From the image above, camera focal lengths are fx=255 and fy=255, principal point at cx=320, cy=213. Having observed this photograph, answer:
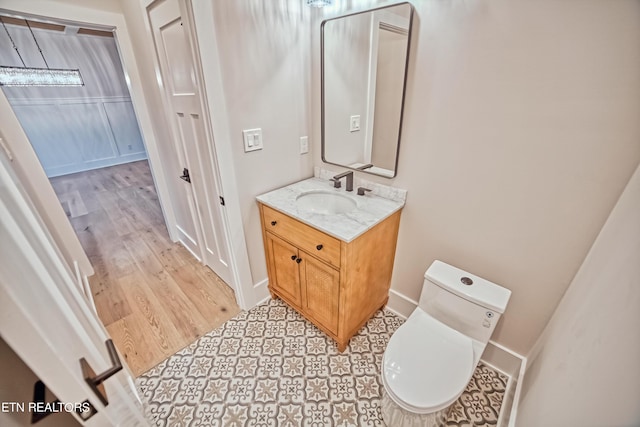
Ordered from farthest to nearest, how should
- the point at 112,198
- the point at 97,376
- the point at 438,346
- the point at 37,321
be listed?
1. the point at 112,198
2. the point at 438,346
3. the point at 97,376
4. the point at 37,321

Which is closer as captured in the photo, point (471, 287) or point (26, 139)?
point (471, 287)

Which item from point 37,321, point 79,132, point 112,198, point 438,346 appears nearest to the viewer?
point 37,321

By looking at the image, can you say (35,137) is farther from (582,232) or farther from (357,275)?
(582,232)

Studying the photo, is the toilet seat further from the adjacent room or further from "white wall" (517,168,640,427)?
"white wall" (517,168,640,427)

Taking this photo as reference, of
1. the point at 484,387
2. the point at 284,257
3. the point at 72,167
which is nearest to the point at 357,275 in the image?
the point at 284,257

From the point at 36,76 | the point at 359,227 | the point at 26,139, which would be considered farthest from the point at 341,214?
the point at 36,76

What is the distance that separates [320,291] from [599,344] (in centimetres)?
115

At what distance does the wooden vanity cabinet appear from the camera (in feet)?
4.51

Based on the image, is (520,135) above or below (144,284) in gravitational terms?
above

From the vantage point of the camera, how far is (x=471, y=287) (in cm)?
133

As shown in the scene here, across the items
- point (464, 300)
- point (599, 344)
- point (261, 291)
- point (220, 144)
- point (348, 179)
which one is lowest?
point (261, 291)

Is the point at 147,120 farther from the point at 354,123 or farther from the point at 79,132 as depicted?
the point at 79,132

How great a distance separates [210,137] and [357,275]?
113 centimetres

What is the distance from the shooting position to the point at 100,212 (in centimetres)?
349
